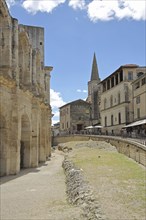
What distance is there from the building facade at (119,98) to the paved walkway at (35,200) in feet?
89.2

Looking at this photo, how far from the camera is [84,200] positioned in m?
11.3

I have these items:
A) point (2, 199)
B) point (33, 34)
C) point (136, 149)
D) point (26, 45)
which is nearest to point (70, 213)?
point (2, 199)

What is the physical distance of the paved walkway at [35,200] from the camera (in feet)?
35.0

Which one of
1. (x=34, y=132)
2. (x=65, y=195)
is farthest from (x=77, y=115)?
(x=65, y=195)

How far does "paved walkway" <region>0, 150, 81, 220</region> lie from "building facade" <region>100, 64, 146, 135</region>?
27176 millimetres

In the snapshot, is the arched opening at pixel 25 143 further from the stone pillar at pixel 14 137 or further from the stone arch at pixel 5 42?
the stone arch at pixel 5 42

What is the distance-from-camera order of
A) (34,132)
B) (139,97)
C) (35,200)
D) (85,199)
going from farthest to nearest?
1. (139,97)
2. (34,132)
3. (35,200)
4. (85,199)

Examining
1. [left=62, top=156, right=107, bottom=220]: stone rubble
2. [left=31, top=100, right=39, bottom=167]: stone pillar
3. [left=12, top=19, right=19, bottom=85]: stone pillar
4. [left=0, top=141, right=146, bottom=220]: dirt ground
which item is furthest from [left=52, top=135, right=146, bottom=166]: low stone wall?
[left=12, top=19, right=19, bottom=85]: stone pillar

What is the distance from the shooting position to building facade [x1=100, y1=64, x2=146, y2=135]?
4672 cm

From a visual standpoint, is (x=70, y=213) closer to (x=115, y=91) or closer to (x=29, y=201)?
(x=29, y=201)

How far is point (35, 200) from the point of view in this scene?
1309 centimetres

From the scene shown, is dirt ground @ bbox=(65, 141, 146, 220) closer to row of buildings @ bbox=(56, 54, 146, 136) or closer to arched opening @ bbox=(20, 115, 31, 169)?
arched opening @ bbox=(20, 115, 31, 169)

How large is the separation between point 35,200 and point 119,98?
38237 mm

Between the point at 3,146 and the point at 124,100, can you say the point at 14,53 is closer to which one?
the point at 3,146
